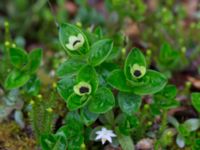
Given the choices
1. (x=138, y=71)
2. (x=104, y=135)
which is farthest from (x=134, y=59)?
(x=104, y=135)

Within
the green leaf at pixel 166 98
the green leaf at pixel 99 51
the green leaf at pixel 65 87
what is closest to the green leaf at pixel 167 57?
the green leaf at pixel 166 98

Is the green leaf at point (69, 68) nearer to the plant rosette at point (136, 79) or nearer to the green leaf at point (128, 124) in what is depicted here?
the plant rosette at point (136, 79)

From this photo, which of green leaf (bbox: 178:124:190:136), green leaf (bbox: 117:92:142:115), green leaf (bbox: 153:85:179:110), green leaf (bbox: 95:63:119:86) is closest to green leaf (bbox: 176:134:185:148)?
green leaf (bbox: 178:124:190:136)

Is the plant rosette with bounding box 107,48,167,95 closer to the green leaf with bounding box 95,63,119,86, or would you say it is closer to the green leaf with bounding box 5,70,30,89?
the green leaf with bounding box 95,63,119,86

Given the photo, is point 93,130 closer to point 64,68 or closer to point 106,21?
point 64,68

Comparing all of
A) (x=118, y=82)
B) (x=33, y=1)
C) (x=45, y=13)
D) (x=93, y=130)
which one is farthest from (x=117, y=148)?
(x=33, y=1)

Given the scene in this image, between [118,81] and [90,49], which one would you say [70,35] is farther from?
[118,81]
